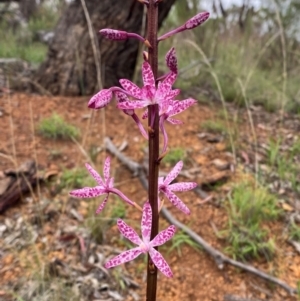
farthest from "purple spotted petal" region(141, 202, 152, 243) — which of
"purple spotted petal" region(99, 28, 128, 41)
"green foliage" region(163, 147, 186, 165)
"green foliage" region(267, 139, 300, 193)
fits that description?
"green foliage" region(267, 139, 300, 193)

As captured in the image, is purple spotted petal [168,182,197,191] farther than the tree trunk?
No

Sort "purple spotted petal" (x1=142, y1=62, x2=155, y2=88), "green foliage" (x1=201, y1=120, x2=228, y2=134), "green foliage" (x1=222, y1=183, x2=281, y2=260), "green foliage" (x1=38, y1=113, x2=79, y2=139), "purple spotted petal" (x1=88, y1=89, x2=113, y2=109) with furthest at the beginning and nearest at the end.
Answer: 1. "green foliage" (x1=201, y1=120, x2=228, y2=134)
2. "green foliage" (x1=38, y1=113, x2=79, y2=139)
3. "green foliage" (x1=222, y1=183, x2=281, y2=260)
4. "purple spotted petal" (x1=88, y1=89, x2=113, y2=109)
5. "purple spotted petal" (x1=142, y1=62, x2=155, y2=88)

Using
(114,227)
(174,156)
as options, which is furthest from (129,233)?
(174,156)

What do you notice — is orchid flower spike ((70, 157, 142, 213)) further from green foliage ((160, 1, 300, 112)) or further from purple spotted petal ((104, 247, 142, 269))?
green foliage ((160, 1, 300, 112))

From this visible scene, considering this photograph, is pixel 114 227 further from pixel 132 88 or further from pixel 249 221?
pixel 132 88

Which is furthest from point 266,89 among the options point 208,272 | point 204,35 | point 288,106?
point 208,272

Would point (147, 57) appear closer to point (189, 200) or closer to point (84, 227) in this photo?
point (84, 227)
